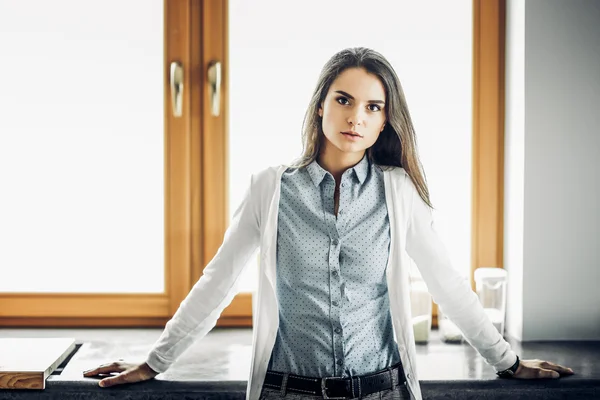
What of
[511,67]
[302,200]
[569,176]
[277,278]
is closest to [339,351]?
[277,278]

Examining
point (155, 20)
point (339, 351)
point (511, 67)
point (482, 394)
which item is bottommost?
point (482, 394)

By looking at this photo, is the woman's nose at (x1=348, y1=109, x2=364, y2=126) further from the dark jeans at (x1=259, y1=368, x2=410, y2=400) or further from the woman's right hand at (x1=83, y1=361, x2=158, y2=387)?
the woman's right hand at (x1=83, y1=361, x2=158, y2=387)

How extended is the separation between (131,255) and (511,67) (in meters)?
1.11

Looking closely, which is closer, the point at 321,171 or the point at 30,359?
the point at 321,171

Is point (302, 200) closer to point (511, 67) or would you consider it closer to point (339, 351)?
point (339, 351)

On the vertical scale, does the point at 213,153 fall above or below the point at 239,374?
above

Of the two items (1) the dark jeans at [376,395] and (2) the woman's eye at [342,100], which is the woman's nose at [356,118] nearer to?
(2) the woman's eye at [342,100]

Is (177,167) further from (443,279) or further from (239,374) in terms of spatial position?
(443,279)

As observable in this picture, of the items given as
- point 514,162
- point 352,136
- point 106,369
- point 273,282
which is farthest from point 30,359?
point 514,162

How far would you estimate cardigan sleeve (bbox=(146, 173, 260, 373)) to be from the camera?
1376 millimetres

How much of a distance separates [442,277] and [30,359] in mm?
881

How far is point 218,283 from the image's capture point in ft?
4.51

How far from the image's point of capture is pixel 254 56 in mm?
1896

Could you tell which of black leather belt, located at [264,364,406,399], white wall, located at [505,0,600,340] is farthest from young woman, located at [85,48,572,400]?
white wall, located at [505,0,600,340]
